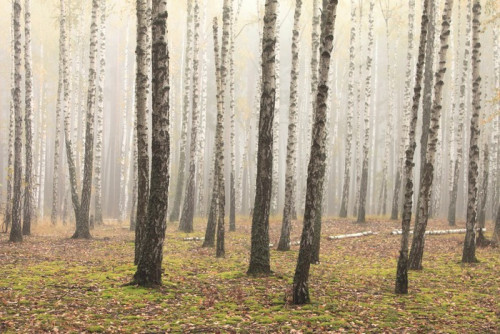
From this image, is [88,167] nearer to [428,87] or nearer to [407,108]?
[428,87]

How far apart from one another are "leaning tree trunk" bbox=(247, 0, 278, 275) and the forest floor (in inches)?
21.8

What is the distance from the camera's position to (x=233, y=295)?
29.6 feet

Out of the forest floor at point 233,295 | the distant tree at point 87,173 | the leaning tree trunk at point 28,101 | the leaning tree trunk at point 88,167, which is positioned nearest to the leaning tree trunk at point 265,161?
the forest floor at point 233,295

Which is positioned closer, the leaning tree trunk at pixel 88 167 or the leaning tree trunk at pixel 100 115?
the leaning tree trunk at pixel 88 167

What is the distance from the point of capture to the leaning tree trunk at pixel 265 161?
35.2 ft

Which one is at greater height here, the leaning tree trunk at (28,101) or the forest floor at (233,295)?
the leaning tree trunk at (28,101)

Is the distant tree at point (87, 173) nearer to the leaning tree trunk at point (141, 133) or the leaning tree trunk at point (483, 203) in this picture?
the leaning tree trunk at point (141, 133)

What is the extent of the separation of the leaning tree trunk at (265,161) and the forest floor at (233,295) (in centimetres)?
55

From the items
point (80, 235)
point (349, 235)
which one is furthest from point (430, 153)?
point (80, 235)

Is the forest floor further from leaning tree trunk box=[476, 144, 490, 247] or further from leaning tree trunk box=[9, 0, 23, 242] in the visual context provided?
leaning tree trunk box=[476, 144, 490, 247]

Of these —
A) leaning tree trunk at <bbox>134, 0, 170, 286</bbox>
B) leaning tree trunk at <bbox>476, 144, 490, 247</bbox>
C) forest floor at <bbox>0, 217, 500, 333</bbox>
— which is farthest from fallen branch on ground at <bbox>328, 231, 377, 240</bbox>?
leaning tree trunk at <bbox>134, 0, 170, 286</bbox>

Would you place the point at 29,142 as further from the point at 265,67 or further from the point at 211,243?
the point at 265,67

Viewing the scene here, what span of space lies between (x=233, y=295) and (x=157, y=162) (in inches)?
114

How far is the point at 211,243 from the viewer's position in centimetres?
1599
